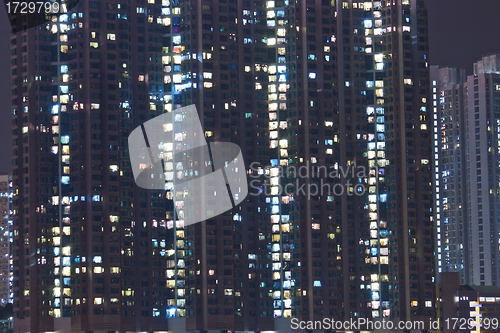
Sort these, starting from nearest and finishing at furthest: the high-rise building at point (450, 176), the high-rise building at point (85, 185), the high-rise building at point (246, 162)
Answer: the high-rise building at point (85, 185) → the high-rise building at point (246, 162) → the high-rise building at point (450, 176)

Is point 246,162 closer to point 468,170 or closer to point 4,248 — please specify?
point 468,170

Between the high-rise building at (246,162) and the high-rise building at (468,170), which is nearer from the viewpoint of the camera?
the high-rise building at (246,162)

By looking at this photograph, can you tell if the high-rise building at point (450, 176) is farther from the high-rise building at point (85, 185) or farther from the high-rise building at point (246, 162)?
the high-rise building at point (85, 185)

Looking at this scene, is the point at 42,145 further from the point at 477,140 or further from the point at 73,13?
the point at 477,140

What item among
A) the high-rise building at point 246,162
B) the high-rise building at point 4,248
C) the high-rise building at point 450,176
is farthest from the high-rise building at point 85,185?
the high-rise building at point 4,248

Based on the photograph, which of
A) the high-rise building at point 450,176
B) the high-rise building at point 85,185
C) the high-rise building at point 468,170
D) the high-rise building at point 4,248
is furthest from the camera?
the high-rise building at point 4,248

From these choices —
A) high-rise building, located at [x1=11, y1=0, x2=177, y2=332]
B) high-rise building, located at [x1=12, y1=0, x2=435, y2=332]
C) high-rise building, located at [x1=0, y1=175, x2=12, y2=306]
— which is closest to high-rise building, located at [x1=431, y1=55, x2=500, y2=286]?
high-rise building, located at [x1=12, y1=0, x2=435, y2=332]

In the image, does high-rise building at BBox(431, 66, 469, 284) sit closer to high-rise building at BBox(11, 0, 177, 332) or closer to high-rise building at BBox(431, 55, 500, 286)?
high-rise building at BBox(431, 55, 500, 286)
